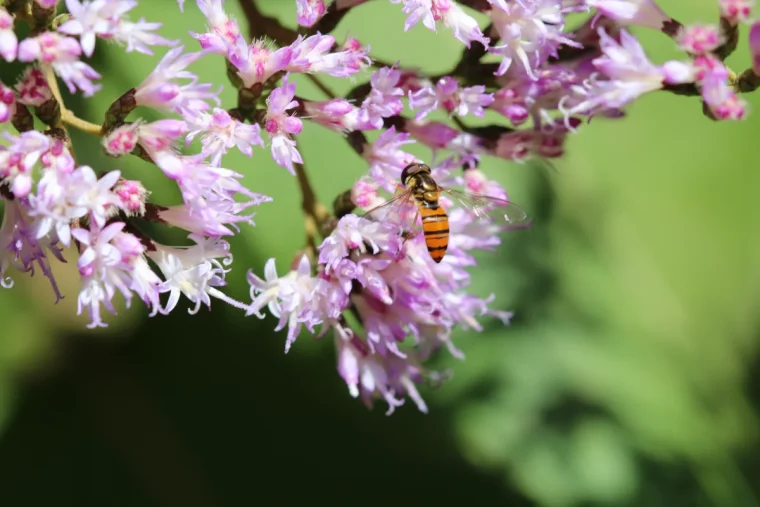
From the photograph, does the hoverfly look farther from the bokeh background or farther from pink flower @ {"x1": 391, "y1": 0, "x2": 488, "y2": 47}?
the bokeh background

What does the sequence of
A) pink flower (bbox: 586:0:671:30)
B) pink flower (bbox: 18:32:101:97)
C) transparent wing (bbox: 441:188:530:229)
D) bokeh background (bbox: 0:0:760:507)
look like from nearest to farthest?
pink flower (bbox: 18:32:101:97) → pink flower (bbox: 586:0:671:30) → transparent wing (bbox: 441:188:530:229) → bokeh background (bbox: 0:0:760:507)

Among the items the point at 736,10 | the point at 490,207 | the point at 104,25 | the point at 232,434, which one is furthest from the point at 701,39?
the point at 232,434

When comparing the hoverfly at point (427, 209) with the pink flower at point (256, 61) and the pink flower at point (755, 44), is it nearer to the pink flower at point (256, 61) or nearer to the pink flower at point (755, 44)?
the pink flower at point (256, 61)

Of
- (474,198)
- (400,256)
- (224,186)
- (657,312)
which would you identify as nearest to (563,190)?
(657,312)

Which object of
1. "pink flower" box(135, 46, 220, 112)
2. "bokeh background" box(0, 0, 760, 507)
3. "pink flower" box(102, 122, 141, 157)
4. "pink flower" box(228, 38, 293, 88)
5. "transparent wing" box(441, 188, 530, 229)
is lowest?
"bokeh background" box(0, 0, 760, 507)

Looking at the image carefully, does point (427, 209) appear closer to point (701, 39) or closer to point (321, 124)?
point (321, 124)

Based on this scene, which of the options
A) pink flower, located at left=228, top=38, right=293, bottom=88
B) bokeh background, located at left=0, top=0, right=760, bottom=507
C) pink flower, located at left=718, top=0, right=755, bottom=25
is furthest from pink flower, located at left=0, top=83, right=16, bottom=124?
pink flower, located at left=718, top=0, right=755, bottom=25

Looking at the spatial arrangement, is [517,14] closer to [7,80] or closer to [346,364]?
[346,364]

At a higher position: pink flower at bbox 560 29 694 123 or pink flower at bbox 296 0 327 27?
pink flower at bbox 296 0 327 27
